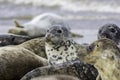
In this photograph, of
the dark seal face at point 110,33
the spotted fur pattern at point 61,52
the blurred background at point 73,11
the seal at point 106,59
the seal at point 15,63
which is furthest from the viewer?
the blurred background at point 73,11

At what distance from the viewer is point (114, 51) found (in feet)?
13.3

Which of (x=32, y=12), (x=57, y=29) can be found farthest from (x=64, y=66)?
(x=32, y=12)

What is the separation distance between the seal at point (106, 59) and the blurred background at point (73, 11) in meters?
6.05

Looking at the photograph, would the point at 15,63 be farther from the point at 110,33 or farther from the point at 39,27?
the point at 39,27

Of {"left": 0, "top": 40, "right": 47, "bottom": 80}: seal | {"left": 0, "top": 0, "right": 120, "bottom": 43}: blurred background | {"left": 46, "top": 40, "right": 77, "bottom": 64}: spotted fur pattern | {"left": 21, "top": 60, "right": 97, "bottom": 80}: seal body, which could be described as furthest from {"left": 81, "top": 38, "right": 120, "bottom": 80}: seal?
{"left": 0, "top": 0, "right": 120, "bottom": 43}: blurred background

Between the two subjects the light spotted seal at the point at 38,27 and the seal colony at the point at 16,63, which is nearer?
the seal colony at the point at 16,63

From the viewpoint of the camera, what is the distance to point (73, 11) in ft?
55.8

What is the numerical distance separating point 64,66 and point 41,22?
18.9 feet

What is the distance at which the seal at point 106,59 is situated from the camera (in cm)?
396

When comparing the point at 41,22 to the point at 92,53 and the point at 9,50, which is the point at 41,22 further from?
the point at 92,53

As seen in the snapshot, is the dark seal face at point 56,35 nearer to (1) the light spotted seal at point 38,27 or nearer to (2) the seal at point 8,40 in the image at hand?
(2) the seal at point 8,40

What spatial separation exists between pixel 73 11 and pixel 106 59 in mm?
13042

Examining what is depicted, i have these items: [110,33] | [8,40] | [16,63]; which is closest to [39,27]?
[8,40]

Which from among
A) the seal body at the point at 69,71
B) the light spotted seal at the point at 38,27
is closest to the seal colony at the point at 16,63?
the seal body at the point at 69,71
